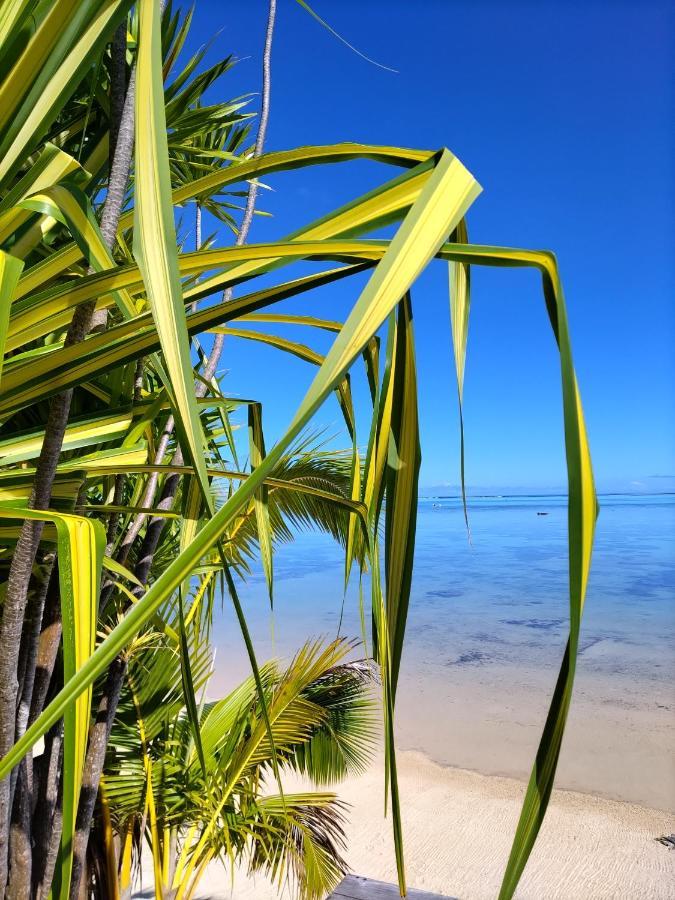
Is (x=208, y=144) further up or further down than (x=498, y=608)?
further up

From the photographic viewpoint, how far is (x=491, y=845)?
3906 mm

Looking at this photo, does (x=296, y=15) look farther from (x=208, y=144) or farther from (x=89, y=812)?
(x=89, y=812)

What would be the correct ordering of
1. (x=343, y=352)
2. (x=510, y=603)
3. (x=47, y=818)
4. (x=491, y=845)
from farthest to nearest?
(x=510, y=603)
(x=491, y=845)
(x=47, y=818)
(x=343, y=352)

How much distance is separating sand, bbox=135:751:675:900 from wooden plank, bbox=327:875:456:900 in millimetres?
1660

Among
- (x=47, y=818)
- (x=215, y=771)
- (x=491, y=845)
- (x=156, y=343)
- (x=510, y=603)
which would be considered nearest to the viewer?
(x=156, y=343)

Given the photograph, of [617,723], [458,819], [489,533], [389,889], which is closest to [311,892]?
[389,889]

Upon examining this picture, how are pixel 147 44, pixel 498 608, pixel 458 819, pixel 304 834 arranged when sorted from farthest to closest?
pixel 498 608, pixel 458 819, pixel 304 834, pixel 147 44

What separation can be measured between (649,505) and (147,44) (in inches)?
2046

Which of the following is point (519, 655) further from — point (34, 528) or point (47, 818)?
point (34, 528)

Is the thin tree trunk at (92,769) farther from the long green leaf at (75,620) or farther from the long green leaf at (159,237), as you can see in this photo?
the long green leaf at (159,237)

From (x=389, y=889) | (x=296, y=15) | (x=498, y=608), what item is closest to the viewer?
(x=296, y=15)

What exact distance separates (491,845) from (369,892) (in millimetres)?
2801

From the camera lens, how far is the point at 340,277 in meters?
0.35

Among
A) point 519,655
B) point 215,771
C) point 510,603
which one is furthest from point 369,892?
point 510,603
